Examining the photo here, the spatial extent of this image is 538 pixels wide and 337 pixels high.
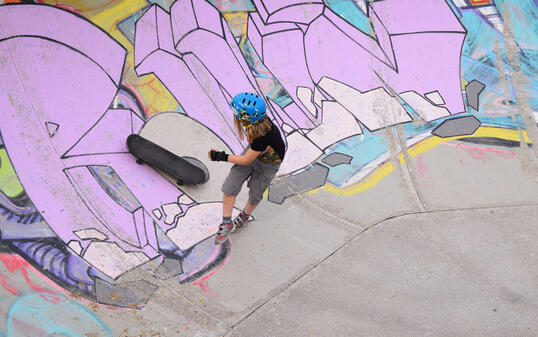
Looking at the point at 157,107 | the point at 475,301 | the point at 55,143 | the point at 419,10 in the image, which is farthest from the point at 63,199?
the point at 419,10

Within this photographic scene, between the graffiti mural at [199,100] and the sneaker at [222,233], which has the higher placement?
the graffiti mural at [199,100]

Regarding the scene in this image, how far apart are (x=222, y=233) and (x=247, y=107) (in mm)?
1393

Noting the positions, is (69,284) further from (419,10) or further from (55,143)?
(419,10)

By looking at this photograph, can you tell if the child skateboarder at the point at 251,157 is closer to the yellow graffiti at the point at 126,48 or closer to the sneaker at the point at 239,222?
the sneaker at the point at 239,222

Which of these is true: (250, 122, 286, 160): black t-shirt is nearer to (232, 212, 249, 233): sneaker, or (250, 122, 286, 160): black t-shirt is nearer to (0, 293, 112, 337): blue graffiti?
(232, 212, 249, 233): sneaker

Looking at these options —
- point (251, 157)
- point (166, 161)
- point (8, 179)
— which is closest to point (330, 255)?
point (251, 157)

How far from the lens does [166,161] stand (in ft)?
17.6

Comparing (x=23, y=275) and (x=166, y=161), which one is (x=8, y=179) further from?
(x=166, y=161)

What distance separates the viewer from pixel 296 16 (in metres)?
7.53

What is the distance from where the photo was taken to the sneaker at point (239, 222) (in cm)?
500

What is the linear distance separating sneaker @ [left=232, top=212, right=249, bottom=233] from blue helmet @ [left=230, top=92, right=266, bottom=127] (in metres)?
1.28

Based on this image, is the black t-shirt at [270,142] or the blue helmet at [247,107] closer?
the blue helmet at [247,107]

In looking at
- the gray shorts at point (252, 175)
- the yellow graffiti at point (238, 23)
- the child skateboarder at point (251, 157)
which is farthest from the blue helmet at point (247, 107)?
the yellow graffiti at point (238, 23)

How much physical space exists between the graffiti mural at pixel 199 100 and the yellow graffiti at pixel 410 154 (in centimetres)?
2
